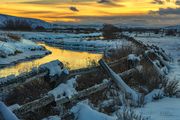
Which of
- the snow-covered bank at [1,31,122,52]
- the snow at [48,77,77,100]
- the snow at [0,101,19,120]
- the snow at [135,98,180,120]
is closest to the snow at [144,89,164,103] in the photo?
the snow at [135,98,180,120]

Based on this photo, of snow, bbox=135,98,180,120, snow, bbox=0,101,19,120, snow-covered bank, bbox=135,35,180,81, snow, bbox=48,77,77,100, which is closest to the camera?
snow, bbox=0,101,19,120

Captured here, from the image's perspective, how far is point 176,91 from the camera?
9062 mm

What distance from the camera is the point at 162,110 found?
7336 millimetres

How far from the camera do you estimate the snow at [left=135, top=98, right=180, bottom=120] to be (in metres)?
6.76

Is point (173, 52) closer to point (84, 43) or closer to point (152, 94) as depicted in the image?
point (152, 94)

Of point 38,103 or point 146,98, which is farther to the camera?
point 146,98

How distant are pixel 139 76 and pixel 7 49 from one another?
21578 mm

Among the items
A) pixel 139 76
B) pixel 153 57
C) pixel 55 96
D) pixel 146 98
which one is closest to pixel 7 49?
pixel 153 57

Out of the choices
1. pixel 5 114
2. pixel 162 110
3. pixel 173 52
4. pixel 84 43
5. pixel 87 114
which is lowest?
pixel 84 43

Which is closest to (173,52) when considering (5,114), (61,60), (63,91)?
(61,60)

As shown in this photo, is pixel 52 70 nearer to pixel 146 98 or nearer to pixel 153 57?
pixel 146 98

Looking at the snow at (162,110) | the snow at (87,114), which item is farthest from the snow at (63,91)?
the snow at (162,110)

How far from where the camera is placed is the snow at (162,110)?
6.76 meters

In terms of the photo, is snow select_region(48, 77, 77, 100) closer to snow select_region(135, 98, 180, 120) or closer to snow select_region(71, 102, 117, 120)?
snow select_region(71, 102, 117, 120)
